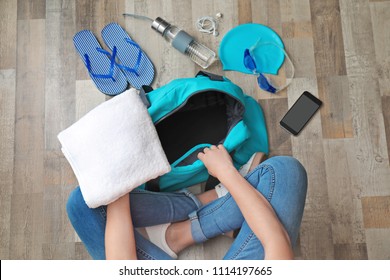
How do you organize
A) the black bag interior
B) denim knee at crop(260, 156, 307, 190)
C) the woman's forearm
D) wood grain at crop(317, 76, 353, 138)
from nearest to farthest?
1. the woman's forearm
2. denim knee at crop(260, 156, 307, 190)
3. the black bag interior
4. wood grain at crop(317, 76, 353, 138)

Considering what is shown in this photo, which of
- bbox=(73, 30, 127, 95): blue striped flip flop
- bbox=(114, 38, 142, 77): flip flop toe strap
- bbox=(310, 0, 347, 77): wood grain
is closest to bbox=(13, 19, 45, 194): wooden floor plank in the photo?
bbox=(73, 30, 127, 95): blue striped flip flop

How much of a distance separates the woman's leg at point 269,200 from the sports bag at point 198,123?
11 cm

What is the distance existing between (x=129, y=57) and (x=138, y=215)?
1.69 feet

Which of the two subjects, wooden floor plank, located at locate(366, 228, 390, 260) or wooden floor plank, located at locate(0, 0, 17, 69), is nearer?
wooden floor plank, located at locate(366, 228, 390, 260)

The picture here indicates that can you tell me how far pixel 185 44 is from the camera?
1306 millimetres

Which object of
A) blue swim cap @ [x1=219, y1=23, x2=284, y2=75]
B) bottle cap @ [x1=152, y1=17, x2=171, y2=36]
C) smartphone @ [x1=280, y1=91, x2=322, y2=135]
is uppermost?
bottle cap @ [x1=152, y1=17, x2=171, y2=36]

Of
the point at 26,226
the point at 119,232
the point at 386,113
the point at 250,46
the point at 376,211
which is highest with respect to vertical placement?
the point at 250,46

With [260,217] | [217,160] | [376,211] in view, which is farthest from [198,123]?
[376,211]

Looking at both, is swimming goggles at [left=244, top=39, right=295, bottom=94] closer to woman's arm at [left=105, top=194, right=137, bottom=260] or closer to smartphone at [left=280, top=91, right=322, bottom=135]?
smartphone at [left=280, top=91, right=322, bottom=135]

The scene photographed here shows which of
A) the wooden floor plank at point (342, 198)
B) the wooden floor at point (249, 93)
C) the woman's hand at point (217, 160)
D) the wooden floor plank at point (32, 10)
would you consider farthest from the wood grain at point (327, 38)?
the wooden floor plank at point (32, 10)

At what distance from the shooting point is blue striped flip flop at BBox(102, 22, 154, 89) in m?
1.33

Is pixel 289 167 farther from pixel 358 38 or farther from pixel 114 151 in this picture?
pixel 358 38

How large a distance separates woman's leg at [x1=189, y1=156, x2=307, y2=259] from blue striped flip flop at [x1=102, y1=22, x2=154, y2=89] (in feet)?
1.46

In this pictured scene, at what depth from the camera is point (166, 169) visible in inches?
41.8
